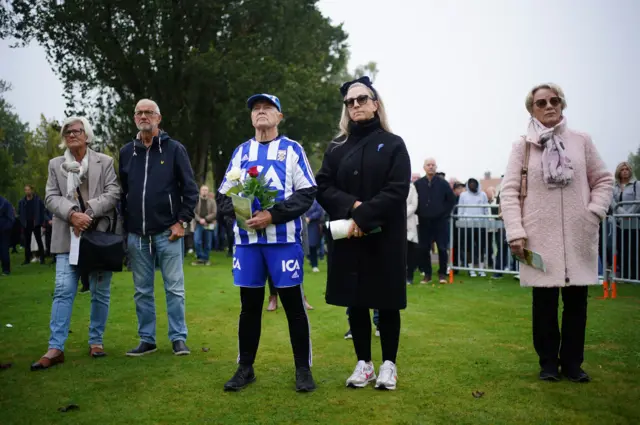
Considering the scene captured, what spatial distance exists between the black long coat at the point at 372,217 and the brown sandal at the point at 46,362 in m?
2.77

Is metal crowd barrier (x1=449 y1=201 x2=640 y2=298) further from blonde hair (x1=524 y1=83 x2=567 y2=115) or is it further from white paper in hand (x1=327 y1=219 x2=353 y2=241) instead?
white paper in hand (x1=327 y1=219 x2=353 y2=241)

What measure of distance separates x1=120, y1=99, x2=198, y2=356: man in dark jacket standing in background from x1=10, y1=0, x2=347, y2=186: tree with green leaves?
730 inches

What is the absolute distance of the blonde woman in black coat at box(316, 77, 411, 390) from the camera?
4625 millimetres

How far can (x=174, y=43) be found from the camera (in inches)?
973

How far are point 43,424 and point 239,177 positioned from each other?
2175 millimetres

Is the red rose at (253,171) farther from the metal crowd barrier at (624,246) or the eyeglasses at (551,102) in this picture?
the metal crowd barrier at (624,246)

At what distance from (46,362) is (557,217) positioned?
4.69 meters

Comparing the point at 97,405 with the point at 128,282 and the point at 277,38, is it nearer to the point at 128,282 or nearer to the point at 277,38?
the point at 128,282

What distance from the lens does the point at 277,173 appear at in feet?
15.9

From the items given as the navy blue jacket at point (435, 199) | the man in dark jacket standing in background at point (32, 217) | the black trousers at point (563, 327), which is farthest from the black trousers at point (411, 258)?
the man in dark jacket standing in background at point (32, 217)

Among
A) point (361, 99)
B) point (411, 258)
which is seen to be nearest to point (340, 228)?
point (361, 99)

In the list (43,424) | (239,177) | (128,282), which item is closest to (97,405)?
(43,424)

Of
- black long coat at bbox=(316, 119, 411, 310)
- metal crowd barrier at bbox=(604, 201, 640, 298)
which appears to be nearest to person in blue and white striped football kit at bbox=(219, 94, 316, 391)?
black long coat at bbox=(316, 119, 411, 310)

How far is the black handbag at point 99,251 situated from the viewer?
5.75 metres
